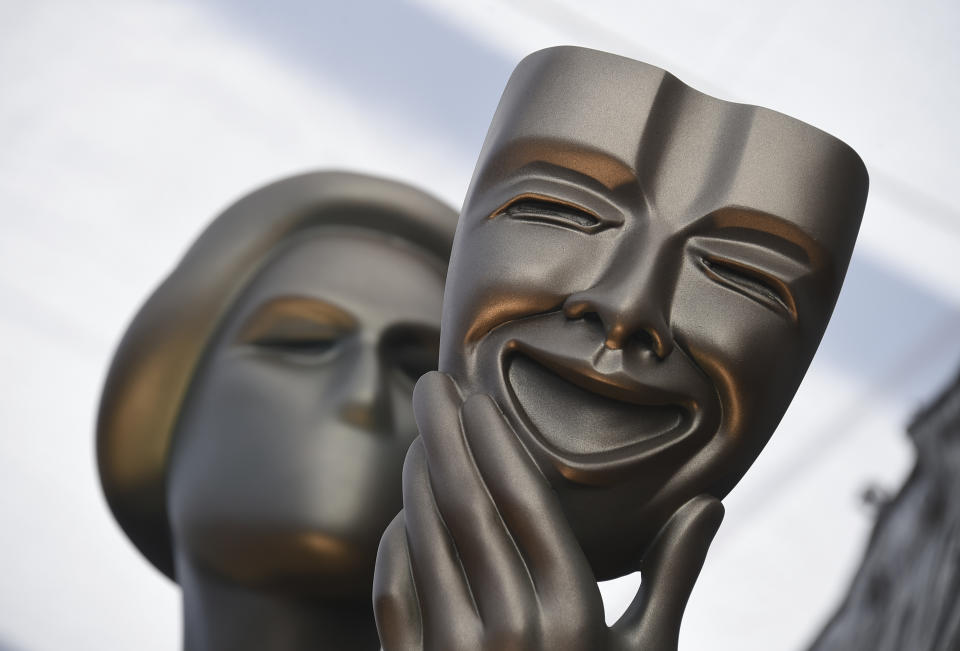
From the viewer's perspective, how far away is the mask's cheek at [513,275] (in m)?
1.04

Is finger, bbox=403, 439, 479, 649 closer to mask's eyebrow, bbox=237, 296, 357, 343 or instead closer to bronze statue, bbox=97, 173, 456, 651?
bronze statue, bbox=97, 173, 456, 651

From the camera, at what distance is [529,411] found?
1.03m

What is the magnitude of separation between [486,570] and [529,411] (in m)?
0.16

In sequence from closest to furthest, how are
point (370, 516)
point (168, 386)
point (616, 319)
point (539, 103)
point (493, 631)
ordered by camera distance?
point (493, 631) → point (616, 319) → point (539, 103) → point (370, 516) → point (168, 386)

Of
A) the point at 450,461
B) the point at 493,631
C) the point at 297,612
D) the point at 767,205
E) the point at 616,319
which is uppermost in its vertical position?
the point at 767,205

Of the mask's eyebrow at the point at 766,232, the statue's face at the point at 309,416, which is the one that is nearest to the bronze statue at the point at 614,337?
the mask's eyebrow at the point at 766,232

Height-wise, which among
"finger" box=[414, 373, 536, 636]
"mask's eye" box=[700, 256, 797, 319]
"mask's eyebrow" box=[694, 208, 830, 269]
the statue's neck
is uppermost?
"mask's eyebrow" box=[694, 208, 830, 269]

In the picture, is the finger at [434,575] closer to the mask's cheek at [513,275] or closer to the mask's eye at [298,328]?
the mask's cheek at [513,275]

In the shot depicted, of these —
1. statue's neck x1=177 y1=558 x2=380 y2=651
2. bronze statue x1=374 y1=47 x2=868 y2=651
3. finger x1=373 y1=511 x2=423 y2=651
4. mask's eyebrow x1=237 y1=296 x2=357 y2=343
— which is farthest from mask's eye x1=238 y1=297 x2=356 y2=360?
finger x1=373 y1=511 x2=423 y2=651

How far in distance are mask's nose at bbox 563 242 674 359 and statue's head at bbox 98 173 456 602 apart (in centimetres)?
57

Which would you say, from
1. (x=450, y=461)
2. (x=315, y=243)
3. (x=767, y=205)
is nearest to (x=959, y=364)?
(x=315, y=243)

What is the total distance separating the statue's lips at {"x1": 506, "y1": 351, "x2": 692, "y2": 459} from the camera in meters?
1.01

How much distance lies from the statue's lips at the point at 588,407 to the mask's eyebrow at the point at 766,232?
6.3 inches

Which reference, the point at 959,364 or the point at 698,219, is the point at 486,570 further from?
the point at 959,364
